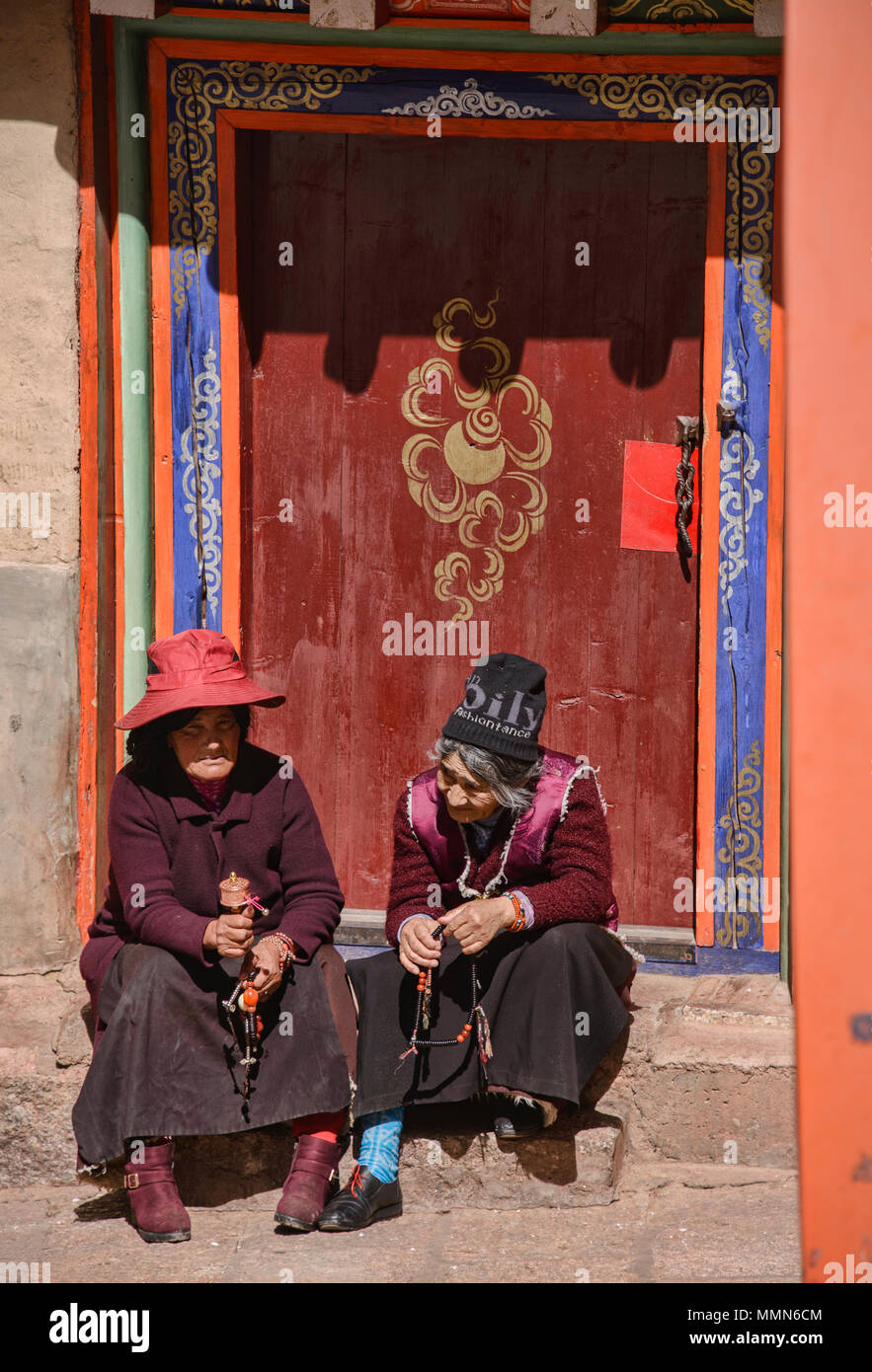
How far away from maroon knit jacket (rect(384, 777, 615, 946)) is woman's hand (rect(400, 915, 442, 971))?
10 cm

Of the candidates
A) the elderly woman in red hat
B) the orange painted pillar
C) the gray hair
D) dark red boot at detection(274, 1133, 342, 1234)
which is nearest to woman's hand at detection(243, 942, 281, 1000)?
the elderly woman in red hat

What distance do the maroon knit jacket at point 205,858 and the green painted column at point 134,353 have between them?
0.70 meters

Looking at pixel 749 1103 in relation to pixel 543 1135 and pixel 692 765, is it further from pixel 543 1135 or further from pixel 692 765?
pixel 692 765

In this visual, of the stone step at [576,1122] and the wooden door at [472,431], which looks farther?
the wooden door at [472,431]

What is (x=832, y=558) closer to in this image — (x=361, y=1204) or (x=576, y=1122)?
(x=576, y=1122)

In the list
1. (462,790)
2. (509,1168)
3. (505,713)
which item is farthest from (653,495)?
(509,1168)

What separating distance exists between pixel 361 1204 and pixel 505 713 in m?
1.18

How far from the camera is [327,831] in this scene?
14.4 ft

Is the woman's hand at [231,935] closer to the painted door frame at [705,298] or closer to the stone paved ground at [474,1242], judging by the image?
the stone paved ground at [474,1242]

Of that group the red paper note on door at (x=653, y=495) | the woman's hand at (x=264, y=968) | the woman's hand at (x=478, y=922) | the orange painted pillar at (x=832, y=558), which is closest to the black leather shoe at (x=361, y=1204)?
the woman's hand at (x=264, y=968)

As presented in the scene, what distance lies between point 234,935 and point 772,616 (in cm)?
175

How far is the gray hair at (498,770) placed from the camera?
11.1 feet

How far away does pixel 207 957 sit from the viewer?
3.43 metres

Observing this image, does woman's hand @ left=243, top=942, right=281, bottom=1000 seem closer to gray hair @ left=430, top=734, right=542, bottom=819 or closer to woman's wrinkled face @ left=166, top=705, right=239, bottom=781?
woman's wrinkled face @ left=166, top=705, right=239, bottom=781
